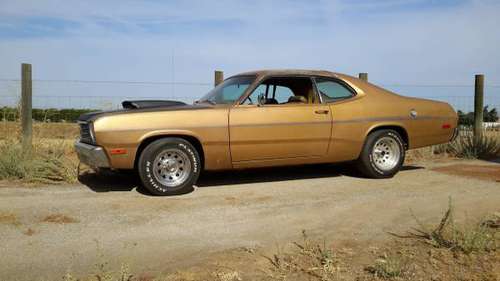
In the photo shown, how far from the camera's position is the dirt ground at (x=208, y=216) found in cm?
415

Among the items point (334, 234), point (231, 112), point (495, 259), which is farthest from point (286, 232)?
point (231, 112)

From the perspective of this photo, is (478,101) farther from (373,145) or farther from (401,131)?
(373,145)

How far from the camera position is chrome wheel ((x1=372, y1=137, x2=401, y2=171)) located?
24.8 feet

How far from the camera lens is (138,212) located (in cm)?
551

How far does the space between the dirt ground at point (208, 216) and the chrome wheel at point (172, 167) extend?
0.25 m

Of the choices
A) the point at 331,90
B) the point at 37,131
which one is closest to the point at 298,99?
the point at 331,90

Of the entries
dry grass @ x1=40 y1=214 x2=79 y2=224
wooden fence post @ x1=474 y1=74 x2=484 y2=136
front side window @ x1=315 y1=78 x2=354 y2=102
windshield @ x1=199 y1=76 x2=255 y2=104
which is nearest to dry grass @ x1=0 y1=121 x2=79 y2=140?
windshield @ x1=199 y1=76 x2=255 y2=104

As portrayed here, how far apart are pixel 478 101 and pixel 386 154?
5.21 metres

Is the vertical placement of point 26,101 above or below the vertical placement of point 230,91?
below

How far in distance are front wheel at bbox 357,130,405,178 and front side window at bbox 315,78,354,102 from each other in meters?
0.69

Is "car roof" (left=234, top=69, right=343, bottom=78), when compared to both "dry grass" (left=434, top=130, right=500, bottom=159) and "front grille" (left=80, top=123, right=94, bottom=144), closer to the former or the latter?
"front grille" (left=80, top=123, right=94, bottom=144)

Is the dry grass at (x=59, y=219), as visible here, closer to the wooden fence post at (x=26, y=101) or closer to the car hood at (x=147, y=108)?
the car hood at (x=147, y=108)

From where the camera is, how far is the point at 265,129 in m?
6.70

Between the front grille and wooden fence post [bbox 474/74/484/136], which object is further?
wooden fence post [bbox 474/74/484/136]
